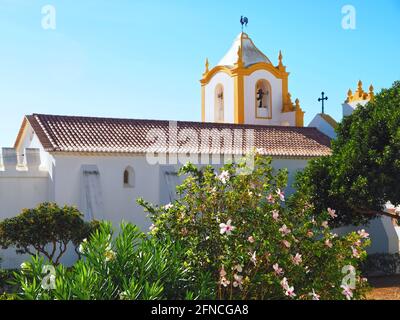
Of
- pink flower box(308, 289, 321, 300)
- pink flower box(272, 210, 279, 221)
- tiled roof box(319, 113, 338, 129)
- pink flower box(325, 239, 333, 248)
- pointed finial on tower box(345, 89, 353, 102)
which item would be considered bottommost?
pink flower box(308, 289, 321, 300)

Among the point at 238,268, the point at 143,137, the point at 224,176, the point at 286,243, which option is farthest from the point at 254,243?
the point at 143,137

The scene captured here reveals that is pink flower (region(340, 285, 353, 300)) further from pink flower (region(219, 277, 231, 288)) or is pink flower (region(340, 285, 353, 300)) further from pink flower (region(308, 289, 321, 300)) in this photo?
pink flower (region(219, 277, 231, 288))

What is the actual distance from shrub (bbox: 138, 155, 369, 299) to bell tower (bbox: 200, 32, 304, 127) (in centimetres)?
2424

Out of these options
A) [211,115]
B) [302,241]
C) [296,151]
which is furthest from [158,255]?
[211,115]

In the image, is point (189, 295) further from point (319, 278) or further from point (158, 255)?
point (319, 278)

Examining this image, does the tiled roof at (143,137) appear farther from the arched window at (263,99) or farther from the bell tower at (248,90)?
the arched window at (263,99)

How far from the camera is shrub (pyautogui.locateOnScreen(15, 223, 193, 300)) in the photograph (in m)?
6.12

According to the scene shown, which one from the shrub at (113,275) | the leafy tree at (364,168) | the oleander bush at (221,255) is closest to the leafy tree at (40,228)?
the leafy tree at (364,168)

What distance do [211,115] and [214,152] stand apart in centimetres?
1149

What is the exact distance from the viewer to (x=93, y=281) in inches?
244

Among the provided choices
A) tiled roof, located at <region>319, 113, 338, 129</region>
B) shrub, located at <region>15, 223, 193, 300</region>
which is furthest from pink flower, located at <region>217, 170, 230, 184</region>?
tiled roof, located at <region>319, 113, 338, 129</region>

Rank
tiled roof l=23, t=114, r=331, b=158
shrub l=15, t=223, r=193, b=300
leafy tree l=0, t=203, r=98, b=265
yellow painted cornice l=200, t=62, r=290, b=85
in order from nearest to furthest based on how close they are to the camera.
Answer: shrub l=15, t=223, r=193, b=300, leafy tree l=0, t=203, r=98, b=265, tiled roof l=23, t=114, r=331, b=158, yellow painted cornice l=200, t=62, r=290, b=85

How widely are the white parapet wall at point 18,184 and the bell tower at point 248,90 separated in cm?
1453

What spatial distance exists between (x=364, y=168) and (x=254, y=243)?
12002 mm
